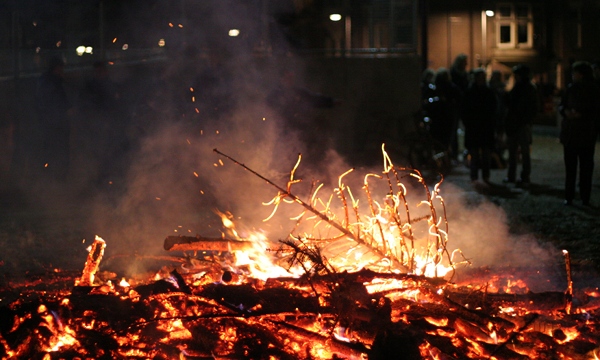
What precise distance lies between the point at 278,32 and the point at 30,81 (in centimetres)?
480

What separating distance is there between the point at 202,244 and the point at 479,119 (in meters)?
6.32

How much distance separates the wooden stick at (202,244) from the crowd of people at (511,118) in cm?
533

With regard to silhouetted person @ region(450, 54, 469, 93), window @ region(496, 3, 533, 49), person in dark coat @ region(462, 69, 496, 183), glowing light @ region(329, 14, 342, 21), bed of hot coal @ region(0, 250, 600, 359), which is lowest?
bed of hot coal @ region(0, 250, 600, 359)

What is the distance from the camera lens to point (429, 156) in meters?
12.4

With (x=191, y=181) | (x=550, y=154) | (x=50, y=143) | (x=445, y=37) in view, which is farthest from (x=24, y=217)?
(x=445, y=37)

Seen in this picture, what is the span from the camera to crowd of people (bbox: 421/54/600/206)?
8.74 metres

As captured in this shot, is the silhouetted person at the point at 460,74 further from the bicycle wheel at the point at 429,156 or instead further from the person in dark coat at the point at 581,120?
the person in dark coat at the point at 581,120

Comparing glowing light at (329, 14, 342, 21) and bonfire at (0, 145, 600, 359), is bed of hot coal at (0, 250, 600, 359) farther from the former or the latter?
glowing light at (329, 14, 342, 21)

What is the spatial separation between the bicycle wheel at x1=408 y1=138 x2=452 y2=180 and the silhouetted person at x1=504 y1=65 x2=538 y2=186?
1588mm

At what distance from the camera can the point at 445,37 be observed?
105ft

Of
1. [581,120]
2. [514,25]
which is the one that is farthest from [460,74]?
[514,25]

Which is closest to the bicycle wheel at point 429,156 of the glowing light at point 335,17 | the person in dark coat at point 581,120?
the glowing light at point 335,17

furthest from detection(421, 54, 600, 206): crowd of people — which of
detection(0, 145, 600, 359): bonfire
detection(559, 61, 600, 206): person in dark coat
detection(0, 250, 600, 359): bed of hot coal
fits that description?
detection(0, 250, 600, 359): bed of hot coal

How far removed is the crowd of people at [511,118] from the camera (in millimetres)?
8742
